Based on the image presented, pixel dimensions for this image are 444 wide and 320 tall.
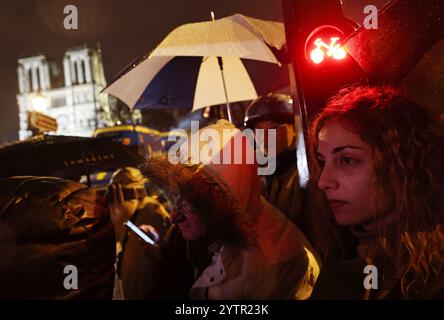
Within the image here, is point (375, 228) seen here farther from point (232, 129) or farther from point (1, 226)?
point (1, 226)

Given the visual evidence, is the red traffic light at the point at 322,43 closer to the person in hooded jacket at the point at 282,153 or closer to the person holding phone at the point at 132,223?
the person in hooded jacket at the point at 282,153

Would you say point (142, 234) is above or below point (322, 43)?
below

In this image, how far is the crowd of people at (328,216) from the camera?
150 centimetres

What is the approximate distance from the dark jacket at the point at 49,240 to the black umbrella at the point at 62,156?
232cm

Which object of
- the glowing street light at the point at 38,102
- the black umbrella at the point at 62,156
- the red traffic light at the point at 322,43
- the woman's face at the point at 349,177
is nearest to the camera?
the woman's face at the point at 349,177

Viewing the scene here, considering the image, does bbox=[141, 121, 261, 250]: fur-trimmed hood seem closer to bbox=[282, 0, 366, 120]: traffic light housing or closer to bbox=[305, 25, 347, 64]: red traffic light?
bbox=[282, 0, 366, 120]: traffic light housing

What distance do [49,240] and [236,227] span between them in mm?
1047

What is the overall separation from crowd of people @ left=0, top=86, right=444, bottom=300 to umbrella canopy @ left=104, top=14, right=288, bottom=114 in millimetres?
1551

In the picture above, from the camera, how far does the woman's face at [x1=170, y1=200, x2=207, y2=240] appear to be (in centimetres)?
253

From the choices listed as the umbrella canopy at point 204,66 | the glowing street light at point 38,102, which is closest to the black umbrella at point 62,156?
the umbrella canopy at point 204,66

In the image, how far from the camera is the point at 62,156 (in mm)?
4316

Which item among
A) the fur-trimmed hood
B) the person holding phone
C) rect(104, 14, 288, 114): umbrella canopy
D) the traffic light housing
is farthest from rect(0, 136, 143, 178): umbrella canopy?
the traffic light housing

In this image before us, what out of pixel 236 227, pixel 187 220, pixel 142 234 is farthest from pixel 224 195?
pixel 142 234

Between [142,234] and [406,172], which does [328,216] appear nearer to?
[406,172]
